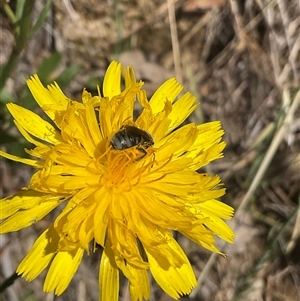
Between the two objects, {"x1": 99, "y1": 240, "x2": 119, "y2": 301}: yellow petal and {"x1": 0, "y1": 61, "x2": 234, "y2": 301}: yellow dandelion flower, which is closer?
{"x1": 0, "y1": 61, "x2": 234, "y2": 301}: yellow dandelion flower

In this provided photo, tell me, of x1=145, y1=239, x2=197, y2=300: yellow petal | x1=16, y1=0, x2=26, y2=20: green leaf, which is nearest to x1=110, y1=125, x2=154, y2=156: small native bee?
x1=145, y1=239, x2=197, y2=300: yellow petal

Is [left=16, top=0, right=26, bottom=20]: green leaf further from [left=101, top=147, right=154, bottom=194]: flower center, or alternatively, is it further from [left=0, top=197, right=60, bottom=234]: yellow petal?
[left=0, top=197, right=60, bottom=234]: yellow petal

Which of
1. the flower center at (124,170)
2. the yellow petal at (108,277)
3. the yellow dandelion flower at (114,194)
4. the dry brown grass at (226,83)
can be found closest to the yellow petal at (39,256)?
the yellow dandelion flower at (114,194)

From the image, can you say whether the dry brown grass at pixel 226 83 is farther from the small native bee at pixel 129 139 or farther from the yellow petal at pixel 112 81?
the small native bee at pixel 129 139

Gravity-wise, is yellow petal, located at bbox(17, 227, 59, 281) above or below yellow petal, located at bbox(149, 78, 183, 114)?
below

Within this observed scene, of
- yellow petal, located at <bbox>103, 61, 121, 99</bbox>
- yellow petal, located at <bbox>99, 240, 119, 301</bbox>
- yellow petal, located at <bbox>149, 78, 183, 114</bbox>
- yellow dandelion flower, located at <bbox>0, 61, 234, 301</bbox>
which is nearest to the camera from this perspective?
yellow dandelion flower, located at <bbox>0, 61, 234, 301</bbox>

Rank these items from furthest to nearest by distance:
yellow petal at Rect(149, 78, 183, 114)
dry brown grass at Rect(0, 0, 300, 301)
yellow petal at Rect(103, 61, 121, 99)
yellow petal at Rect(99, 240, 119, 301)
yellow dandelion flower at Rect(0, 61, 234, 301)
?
1. dry brown grass at Rect(0, 0, 300, 301)
2. yellow petal at Rect(149, 78, 183, 114)
3. yellow petal at Rect(103, 61, 121, 99)
4. yellow petal at Rect(99, 240, 119, 301)
5. yellow dandelion flower at Rect(0, 61, 234, 301)
